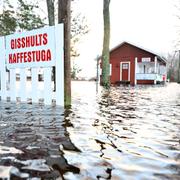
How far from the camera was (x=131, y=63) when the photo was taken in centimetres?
2633

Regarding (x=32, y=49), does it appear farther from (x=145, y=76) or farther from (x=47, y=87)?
(x=145, y=76)

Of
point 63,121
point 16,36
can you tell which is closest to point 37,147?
point 63,121

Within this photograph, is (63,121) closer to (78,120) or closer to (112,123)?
(78,120)

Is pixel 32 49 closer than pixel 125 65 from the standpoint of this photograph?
Yes

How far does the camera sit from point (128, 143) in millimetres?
2721

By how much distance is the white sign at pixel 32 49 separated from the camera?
5.29m

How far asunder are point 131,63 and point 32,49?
70.5 feet

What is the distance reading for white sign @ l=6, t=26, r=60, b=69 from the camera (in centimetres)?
529

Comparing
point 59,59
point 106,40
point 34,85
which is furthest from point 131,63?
point 59,59

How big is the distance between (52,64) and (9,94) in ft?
6.04

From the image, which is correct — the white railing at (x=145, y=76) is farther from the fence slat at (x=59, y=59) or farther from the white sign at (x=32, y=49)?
the fence slat at (x=59, y=59)

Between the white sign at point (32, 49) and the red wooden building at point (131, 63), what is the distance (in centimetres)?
2012

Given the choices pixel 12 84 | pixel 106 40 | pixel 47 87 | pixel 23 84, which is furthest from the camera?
pixel 106 40

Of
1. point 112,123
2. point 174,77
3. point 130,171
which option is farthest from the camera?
point 174,77
